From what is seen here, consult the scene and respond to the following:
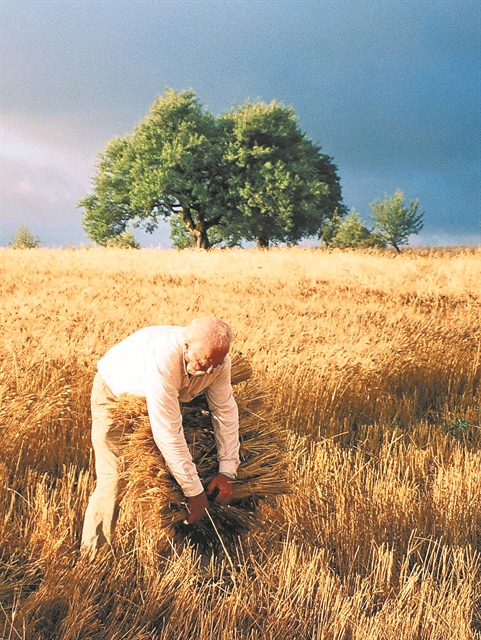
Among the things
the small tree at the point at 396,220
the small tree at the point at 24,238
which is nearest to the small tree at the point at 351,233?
the small tree at the point at 396,220

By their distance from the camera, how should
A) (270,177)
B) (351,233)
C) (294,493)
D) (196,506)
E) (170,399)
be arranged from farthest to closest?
(351,233) < (270,177) < (294,493) < (196,506) < (170,399)

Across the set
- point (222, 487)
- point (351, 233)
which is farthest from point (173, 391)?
point (351, 233)

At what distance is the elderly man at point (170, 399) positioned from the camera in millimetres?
2756

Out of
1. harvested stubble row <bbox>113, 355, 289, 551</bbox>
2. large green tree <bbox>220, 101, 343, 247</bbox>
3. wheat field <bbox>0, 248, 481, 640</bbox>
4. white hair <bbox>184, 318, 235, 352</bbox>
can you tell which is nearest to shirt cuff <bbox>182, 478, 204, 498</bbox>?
harvested stubble row <bbox>113, 355, 289, 551</bbox>

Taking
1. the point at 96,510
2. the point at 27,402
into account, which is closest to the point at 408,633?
the point at 96,510

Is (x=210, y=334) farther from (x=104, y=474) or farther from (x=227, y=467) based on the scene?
(x=104, y=474)

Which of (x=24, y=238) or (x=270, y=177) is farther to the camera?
(x=24, y=238)

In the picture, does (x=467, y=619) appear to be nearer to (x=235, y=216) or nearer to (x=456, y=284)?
(x=456, y=284)

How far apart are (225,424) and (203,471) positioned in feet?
1.01

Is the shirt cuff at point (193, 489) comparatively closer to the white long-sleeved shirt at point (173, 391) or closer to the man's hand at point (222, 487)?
the white long-sleeved shirt at point (173, 391)

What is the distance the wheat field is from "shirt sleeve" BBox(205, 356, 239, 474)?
54cm

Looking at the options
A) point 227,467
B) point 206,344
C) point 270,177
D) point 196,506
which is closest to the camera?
point 206,344

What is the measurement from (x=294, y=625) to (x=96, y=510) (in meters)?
1.25

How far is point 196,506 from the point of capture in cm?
299
